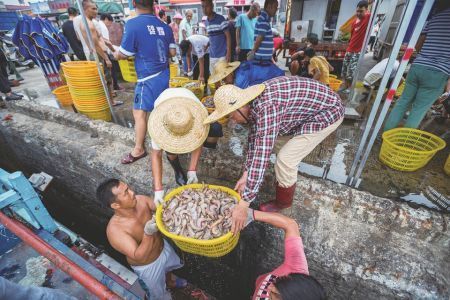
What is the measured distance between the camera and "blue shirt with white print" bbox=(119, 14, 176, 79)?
122 inches

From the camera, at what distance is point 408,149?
10.4 feet

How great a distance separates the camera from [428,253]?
2109 mm

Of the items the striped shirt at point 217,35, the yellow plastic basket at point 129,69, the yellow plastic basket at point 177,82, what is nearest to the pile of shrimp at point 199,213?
the yellow plastic basket at point 177,82

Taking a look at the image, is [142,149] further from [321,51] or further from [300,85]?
[321,51]

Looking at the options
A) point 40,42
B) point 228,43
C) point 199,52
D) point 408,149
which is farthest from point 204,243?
point 40,42

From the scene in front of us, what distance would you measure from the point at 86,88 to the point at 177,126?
11.2 feet

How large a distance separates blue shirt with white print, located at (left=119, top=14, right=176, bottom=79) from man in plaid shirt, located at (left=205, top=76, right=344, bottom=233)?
179 centimetres

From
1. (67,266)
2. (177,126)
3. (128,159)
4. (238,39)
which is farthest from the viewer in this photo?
(238,39)

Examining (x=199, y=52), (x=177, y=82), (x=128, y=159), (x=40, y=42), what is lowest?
(x=128, y=159)

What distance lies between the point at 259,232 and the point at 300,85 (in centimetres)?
166

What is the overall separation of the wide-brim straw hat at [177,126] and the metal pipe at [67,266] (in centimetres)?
118

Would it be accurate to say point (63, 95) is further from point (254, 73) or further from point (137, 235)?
point (137, 235)

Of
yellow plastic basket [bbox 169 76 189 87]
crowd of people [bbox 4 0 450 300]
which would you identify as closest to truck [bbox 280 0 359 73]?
yellow plastic basket [bbox 169 76 189 87]

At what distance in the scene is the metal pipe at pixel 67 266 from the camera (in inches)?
53.4
